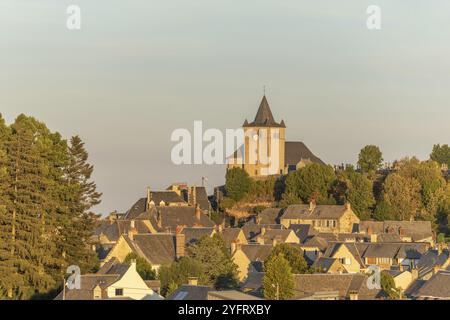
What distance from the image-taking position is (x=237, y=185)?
117m

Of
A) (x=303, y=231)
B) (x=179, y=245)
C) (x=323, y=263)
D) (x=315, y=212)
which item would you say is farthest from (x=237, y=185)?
(x=323, y=263)

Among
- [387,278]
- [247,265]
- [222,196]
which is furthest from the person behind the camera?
[222,196]

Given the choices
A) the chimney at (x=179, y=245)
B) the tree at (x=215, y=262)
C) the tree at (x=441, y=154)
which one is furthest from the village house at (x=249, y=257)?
the tree at (x=441, y=154)

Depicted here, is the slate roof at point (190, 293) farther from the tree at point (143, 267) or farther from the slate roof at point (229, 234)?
the slate roof at point (229, 234)

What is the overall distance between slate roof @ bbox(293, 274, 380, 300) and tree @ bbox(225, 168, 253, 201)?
60266mm

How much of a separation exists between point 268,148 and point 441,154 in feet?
80.4

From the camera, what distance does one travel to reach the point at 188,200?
110500mm

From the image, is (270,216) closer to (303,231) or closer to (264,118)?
(303,231)

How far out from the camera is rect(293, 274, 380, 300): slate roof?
5381 centimetres

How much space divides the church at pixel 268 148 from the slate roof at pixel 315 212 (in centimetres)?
2592
